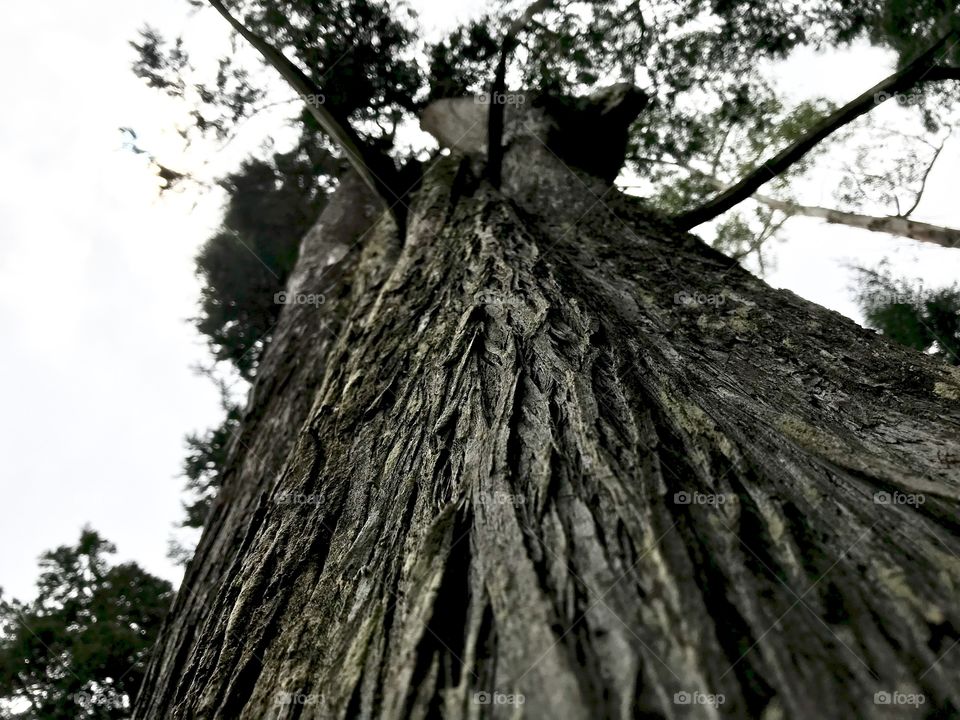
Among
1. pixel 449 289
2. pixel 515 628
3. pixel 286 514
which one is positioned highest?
pixel 449 289

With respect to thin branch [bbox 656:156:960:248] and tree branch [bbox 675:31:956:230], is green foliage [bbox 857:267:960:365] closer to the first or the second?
thin branch [bbox 656:156:960:248]

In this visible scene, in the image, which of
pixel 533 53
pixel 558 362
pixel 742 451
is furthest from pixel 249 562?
pixel 533 53

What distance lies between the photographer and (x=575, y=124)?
5.14m

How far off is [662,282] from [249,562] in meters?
2.20

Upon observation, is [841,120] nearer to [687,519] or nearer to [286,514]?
[687,519]

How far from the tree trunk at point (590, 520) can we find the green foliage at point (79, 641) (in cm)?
323

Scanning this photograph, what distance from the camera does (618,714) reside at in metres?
0.95

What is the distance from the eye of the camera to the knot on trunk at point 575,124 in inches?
199

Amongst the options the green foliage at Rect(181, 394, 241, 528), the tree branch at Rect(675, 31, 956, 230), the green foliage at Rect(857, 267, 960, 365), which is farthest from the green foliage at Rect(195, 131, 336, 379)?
the green foliage at Rect(857, 267, 960, 365)

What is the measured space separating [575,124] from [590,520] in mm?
4533

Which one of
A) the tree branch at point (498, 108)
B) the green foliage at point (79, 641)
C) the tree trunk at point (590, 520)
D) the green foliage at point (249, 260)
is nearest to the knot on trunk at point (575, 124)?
the tree branch at point (498, 108)

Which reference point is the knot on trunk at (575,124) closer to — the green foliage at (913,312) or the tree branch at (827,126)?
the tree branch at (827,126)

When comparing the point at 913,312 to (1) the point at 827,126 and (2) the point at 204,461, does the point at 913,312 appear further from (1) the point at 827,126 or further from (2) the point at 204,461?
(2) the point at 204,461

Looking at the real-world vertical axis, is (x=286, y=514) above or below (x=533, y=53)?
below
